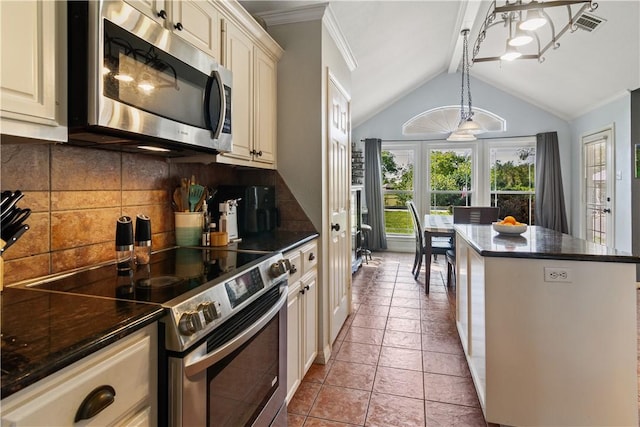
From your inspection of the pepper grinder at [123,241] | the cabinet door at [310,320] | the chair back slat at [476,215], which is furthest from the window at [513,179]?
the pepper grinder at [123,241]

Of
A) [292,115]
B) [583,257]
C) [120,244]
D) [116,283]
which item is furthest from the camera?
[292,115]

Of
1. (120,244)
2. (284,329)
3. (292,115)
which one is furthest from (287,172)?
(120,244)

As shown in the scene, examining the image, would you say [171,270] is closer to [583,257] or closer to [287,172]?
[287,172]

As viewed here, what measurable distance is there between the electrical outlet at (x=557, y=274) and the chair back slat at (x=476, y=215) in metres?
3.01

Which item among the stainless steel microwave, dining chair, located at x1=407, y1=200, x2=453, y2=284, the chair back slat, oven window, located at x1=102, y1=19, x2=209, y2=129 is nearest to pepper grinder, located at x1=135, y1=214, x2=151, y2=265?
the stainless steel microwave

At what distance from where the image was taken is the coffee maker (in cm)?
219

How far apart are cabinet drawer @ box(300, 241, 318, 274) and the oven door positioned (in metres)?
0.43

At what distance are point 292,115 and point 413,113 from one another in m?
4.58

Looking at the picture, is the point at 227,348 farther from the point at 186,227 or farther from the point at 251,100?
the point at 251,100

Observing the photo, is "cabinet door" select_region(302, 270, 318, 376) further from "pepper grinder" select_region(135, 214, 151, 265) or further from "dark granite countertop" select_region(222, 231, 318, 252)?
"pepper grinder" select_region(135, 214, 151, 265)

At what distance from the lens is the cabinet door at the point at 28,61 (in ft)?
2.80

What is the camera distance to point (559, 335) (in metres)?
1.66

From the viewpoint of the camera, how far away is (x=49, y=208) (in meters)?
1.24

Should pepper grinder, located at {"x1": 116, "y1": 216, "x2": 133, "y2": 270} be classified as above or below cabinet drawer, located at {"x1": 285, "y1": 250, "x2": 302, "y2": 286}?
above
